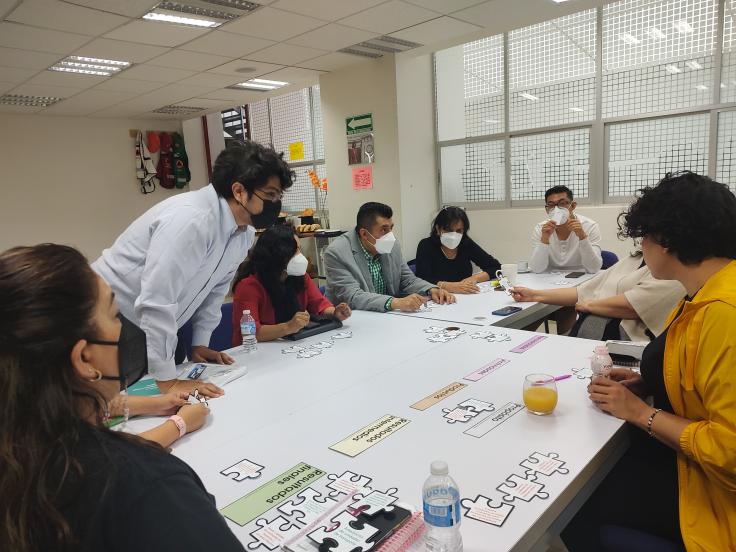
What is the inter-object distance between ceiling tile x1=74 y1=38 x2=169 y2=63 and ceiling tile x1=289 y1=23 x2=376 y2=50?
122 centimetres

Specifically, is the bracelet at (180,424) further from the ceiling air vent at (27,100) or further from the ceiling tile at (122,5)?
the ceiling air vent at (27,100)

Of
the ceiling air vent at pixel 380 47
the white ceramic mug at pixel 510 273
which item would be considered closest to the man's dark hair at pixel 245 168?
the white ceramic mug at pixel 510 273

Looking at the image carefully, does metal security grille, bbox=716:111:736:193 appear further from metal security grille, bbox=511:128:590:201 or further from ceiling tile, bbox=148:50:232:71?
ceiling tile, bbox=148:50:232:71

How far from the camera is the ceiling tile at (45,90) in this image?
17.9 feet

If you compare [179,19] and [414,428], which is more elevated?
[179,19]

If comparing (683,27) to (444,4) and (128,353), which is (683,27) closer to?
(444,4)

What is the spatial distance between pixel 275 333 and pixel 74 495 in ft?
5.41

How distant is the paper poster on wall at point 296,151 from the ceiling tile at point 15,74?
3502 millimetres

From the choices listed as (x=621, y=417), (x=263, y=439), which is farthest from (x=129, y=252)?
(x=621, y=417)

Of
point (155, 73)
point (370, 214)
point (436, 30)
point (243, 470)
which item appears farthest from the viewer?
point (155, 73)

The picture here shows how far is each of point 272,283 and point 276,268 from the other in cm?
9

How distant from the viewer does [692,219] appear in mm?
1315

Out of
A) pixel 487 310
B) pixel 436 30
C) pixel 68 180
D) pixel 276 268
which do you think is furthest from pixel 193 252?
pixel 68 180

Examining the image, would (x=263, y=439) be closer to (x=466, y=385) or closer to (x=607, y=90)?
(x=466, y=385)
